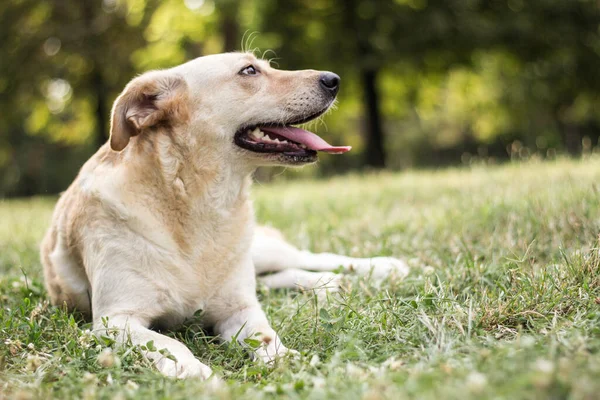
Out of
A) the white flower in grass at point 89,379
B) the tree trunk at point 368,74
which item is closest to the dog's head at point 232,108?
the white flower in grass at point 89,379

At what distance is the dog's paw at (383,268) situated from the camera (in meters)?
3.83

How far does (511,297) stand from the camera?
2.76 meters

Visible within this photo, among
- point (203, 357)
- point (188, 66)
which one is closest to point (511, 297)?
point (203, 357)

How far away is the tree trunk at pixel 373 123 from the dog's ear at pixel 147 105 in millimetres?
13331

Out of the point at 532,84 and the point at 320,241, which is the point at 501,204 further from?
the point at 532,84

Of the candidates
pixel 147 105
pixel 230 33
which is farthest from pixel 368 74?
pixel 147 105

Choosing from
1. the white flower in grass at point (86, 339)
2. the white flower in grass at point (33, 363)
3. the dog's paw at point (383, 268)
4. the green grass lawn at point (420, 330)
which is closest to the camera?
the green grass lawn at point (420, 330)

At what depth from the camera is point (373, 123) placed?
1661 centimetres

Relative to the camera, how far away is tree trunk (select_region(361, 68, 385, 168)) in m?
16.4

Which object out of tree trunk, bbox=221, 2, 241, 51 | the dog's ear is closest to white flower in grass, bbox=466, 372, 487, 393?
the dog's ear

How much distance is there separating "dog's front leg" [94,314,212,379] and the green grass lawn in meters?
0.08

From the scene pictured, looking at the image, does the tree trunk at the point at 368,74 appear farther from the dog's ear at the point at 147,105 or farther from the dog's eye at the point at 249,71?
the dog's ear at the point at 147,105

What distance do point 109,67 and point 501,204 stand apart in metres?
12.8

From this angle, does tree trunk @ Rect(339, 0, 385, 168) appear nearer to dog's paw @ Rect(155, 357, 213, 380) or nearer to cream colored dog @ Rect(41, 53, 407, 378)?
cream colored dog @ Rect(41, 53, 407, 378)
